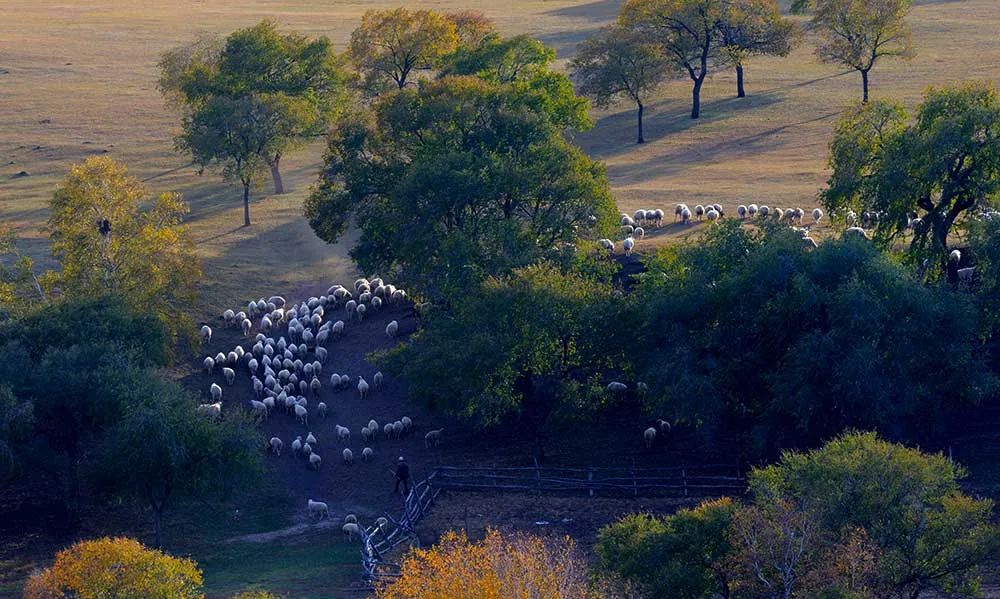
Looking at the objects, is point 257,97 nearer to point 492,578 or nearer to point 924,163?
point 924,163

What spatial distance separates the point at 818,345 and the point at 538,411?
9.77 metres

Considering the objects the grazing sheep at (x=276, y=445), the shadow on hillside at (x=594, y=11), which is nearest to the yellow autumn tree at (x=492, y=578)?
the grazing sheep at (x=276, y=445)

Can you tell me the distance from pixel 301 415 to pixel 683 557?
70.0ft

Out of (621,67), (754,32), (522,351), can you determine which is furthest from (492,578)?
(754,32)

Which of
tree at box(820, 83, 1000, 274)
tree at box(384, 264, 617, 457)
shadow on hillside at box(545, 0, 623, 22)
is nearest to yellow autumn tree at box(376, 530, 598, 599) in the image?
tree at box(384, 264, 617, 457)

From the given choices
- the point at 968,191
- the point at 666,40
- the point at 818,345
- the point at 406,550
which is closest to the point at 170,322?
the point at 406,550

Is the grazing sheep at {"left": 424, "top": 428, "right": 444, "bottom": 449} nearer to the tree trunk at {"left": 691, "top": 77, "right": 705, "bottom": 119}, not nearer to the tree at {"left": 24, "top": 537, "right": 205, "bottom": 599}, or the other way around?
the tree at {"left": 24, "top": 537, "right": 205, "bottom": 599}

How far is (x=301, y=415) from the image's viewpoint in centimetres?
4341

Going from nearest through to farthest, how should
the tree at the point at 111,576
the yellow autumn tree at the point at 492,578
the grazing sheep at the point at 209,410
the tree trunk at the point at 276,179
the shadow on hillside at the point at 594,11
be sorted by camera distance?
the yellow autumn tree at the point at 492,578 < the tree at the point at 111,576 < the grazing sheep at the point at 209,410 < the tree trunk at the point at 276,179 < the shadow on hillside at the point at 594,11

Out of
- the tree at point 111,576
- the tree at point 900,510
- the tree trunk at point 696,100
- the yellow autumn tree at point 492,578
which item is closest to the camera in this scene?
the yellow autumn tree at point 492,578

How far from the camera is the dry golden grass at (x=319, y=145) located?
58.1m

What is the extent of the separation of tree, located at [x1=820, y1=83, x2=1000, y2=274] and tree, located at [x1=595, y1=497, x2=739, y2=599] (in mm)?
17632

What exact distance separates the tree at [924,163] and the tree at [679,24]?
1233 inches

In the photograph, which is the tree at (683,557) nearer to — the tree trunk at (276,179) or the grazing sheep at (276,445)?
the grazing sheep at (276,445)
